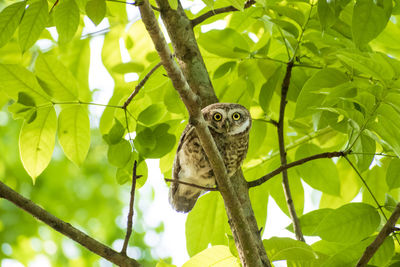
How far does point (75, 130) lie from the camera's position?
2.25m

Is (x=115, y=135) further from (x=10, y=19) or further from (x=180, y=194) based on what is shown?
(x=180, y=194)

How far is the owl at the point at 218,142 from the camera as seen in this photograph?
Result: 8.64 feet

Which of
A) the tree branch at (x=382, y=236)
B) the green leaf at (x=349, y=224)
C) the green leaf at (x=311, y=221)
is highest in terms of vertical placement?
the green leaf at (x=311, y=221)

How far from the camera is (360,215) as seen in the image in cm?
184

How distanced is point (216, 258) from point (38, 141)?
1.01 meters

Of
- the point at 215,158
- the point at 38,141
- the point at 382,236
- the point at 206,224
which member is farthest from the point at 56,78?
the point at 382,236

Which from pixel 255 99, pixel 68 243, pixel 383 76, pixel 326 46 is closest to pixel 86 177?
pixel 68 243

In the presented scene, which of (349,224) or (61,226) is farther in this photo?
(349,224)

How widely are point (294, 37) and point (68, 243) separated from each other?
18.2ft

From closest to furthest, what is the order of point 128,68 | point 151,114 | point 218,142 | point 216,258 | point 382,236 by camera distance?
point 382,236 < point 216,258 < point 151,114 < point 128,68 < point 218,142

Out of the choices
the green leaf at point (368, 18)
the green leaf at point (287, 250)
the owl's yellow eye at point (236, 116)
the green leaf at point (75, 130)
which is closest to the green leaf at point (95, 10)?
the green leaf at point (75, 130)

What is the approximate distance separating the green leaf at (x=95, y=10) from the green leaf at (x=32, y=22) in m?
0.21

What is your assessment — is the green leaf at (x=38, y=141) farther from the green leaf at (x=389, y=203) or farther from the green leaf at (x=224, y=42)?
the green leaf at (x=389, y=203)

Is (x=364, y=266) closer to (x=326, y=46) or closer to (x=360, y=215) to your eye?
(x=360, y=215)
